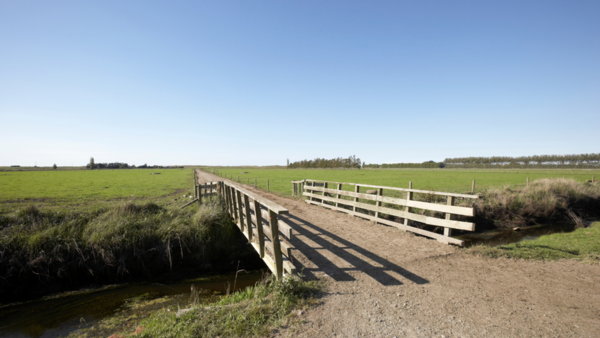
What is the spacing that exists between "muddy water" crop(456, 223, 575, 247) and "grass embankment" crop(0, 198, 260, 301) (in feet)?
30.8

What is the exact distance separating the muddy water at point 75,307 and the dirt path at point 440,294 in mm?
2958

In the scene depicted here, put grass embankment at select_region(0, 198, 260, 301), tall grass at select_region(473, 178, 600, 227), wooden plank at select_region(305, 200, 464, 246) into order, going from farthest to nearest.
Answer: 1. tall grass at select_region(473, 178, 600, 227)
2. grass embankment at select_region(0, 198, 260, 301)
3. wooden plank at select_region(305, 200, 464, 246)

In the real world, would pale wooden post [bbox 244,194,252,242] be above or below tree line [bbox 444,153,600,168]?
below

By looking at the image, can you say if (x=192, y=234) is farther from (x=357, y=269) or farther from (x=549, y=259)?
(x=549, y=259)

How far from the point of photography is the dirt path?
3.55m

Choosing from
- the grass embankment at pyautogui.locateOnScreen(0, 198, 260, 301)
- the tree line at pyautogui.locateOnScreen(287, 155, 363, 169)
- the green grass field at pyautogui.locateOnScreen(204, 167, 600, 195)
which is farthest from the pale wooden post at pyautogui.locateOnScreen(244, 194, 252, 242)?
the tree line at pyautogui.locateOnScreen(287, 155, 363, 169)

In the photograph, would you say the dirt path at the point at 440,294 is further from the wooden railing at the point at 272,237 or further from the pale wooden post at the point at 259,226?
the pale wooden post at the point at 259,226

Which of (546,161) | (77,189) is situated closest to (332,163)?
(546,161)

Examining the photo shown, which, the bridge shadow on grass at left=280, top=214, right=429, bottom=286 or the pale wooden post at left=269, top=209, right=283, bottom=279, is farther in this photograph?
the bridge shadow on grass at left=280, top=214, right=429, bottom=286

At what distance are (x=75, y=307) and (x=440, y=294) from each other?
928 cm

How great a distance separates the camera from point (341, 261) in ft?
20.4

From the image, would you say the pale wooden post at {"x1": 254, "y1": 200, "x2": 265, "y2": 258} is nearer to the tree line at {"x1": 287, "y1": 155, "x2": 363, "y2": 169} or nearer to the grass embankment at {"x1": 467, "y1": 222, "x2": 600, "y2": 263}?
the grass embankment at {"x1": 467, "y1": 222, "x2": 600, "y2": 263}

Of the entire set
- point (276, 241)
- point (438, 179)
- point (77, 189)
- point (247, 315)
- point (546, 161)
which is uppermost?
point (546, 161)

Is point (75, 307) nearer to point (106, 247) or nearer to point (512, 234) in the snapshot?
point (106, 247)
